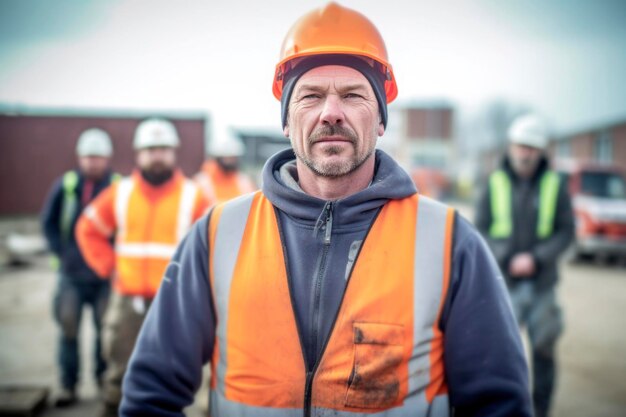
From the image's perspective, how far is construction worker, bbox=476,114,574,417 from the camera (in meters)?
3.45

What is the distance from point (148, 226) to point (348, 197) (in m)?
2.56

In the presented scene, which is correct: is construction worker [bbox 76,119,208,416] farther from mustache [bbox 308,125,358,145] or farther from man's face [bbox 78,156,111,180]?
mustache [bbox 308,125,358,145]

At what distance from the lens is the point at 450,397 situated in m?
1.54

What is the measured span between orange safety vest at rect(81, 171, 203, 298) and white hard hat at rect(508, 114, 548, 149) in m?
2.62

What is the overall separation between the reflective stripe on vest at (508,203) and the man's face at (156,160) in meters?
2.66

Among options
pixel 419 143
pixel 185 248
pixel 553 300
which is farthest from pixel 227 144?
pixel 419 143

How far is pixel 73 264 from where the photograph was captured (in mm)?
4324

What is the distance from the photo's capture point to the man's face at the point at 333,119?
1645mm

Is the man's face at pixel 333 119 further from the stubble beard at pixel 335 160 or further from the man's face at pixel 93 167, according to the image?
the man's face at pixel 93 167

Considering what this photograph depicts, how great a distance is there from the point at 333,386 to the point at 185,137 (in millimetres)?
13374

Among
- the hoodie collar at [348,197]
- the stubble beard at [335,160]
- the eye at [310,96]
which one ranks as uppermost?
the eye at [310,96]

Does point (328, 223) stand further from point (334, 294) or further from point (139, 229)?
point (139, 229)

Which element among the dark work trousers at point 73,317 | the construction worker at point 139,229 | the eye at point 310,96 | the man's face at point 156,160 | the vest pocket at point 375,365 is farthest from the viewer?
the dark work trousers at point 73,317

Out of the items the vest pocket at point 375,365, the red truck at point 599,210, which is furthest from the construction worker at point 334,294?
the red truck at point 599,210
